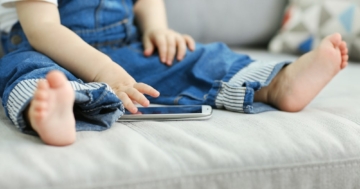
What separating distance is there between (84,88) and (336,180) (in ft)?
1.21

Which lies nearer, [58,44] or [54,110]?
[54,110]

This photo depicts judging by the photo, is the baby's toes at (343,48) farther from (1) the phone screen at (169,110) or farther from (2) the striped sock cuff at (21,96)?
(2) the striped sock cuff at (21,96)

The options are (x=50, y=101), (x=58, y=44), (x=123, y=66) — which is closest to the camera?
(x=50, y=101)

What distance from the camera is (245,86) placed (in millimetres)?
758

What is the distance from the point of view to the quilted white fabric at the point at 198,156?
1.65ft

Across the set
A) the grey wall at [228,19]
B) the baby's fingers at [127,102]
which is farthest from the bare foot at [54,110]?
the grey wall at [228,19]

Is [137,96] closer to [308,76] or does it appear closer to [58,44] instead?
[58,44]

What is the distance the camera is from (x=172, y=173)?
525 mm

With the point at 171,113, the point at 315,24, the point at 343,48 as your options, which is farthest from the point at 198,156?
the point at 315,24

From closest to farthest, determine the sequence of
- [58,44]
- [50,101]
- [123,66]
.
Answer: [50,101], [58,44], [123,66]

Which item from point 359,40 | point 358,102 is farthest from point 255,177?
point 359,40

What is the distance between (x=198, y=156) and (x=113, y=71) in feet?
0.86

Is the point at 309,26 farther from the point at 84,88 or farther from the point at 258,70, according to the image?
the point at 84,88

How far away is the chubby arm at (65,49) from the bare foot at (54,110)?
0.55 ft
